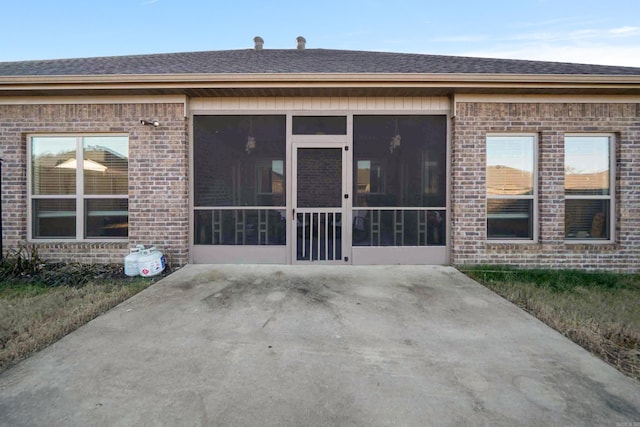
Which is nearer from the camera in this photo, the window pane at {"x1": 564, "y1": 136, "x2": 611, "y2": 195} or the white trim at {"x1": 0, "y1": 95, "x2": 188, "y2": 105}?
the white trim at {"x1": 0, "y1": 95, "x2": 188, "y2": 105}

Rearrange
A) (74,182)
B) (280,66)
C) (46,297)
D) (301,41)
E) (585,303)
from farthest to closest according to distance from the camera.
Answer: (301,41) → (280,66) → (74,182) → (46,297) → (585,303)

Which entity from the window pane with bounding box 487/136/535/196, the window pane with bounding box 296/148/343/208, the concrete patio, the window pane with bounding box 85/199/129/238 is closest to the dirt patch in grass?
the concrete patio

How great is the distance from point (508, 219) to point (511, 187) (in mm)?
576

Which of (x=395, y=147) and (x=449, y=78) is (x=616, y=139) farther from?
(x=395, y=147)

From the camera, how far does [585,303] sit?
3.78 metres

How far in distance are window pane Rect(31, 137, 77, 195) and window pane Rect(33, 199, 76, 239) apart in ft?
0.65

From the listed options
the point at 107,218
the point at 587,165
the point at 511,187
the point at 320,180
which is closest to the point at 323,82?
the point at 320,180

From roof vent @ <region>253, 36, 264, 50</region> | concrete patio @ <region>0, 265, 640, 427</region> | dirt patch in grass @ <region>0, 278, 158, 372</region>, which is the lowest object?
concrete patio @ <region>0, 265, 640, 427</region>

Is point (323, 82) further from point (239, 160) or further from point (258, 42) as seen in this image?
point (258, 42)

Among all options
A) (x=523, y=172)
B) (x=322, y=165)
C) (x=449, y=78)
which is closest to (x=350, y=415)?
(x=322, y=165)

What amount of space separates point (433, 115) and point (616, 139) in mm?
3200

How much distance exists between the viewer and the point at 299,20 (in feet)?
37.3

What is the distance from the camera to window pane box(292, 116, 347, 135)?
548cm

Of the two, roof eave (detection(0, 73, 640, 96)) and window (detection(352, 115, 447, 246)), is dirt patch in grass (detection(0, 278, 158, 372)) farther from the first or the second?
window (detection(352, 115, 447, 246))
